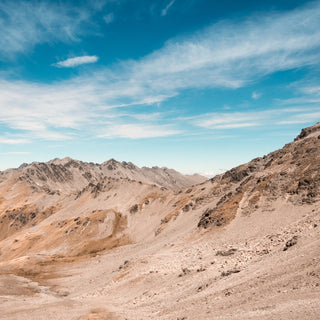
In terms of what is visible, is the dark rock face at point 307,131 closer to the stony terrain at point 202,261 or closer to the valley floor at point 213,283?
the stony terrain at point 202,261

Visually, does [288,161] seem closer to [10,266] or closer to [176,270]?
[176,270]

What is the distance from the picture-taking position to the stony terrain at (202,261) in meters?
33.2

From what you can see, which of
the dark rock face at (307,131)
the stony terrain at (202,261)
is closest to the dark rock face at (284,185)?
the stony terrain at (202,261)

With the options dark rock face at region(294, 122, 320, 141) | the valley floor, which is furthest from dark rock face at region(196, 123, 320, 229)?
dark rock face at region(294, 122, 320, 141)

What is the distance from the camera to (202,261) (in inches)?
2255

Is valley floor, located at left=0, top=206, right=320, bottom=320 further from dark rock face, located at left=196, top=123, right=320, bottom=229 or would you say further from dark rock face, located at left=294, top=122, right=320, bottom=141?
dark rock face, located at left=294, top=122, right=320, bottom=141

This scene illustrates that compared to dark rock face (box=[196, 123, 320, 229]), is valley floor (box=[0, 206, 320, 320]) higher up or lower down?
lower down

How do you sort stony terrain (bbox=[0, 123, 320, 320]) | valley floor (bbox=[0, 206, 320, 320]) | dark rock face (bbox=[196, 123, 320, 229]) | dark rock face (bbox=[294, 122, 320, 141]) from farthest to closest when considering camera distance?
dark rock face (bbox=[294, 122, 320, 141]) → dark rock face (bbox=[196, 123, 320, 229]) → stony terrain (bbox=[0, 123, 320, 320]) → valley floor (bbox=[0, 206, 320, 320])

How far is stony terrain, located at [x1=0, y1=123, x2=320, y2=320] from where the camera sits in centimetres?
3316

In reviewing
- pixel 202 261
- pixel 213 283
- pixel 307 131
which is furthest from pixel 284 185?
pixel 213 283

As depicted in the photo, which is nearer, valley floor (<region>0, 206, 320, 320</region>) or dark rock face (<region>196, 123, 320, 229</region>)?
valley floor (<region>0, 206, 320, 320</region>)

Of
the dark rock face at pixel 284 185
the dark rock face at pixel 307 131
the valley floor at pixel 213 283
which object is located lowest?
the valley floor at pixel 213 283

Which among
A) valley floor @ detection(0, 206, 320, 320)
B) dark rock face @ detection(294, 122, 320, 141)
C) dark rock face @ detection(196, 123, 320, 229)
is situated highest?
dark rock face @ detection(294, 122, 320, 141)

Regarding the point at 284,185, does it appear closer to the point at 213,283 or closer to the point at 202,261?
the point at 202,261
